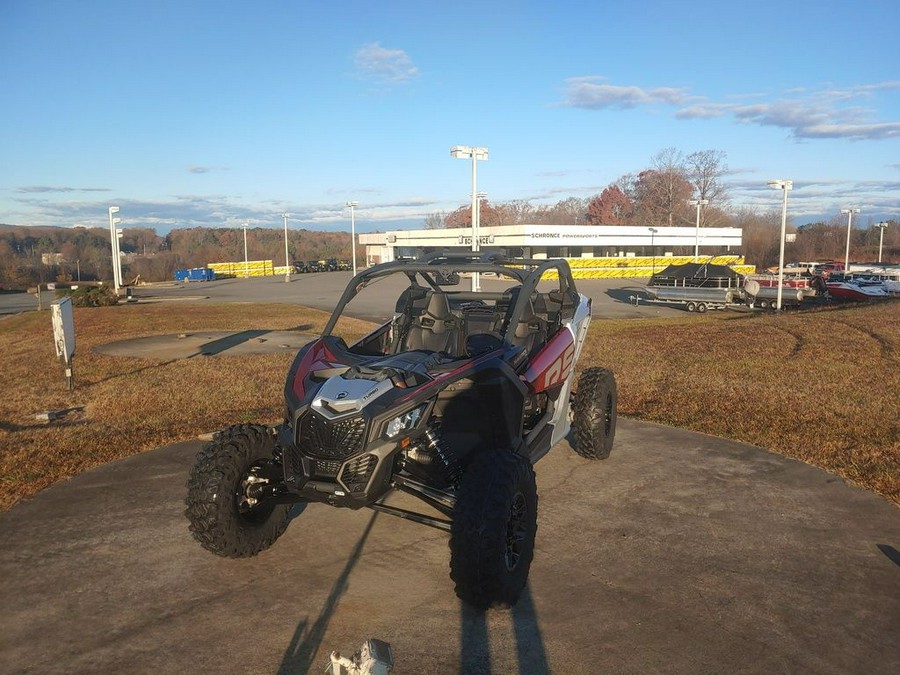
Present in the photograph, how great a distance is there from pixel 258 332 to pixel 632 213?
8774 cm

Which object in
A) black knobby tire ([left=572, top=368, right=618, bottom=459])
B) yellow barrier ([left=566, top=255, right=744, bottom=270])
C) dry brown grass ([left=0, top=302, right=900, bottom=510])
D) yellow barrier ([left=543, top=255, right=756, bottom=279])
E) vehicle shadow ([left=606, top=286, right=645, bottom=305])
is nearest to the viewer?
black knobby tire ([left=572, top=368, right=618, bottom=459])

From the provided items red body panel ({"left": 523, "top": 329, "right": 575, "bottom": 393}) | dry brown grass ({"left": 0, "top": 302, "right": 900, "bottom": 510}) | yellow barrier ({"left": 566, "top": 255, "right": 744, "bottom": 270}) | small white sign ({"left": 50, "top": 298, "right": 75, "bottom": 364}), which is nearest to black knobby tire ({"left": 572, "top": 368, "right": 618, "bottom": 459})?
red body panel ({"left": 523, "top": 329, "right": 575, "bottom": 393})

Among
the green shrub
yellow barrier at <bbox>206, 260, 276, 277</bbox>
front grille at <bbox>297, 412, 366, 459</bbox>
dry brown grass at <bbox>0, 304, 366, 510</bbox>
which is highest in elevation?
front grille at <bbox>297, 412, 366, 459</bbox>

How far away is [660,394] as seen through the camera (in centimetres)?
1032

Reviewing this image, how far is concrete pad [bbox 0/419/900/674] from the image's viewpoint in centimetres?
374

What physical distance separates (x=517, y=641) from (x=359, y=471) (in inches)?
52.1

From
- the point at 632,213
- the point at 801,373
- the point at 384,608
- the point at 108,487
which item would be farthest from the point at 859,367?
the point at 632,213

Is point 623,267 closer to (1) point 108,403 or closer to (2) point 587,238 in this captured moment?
(2) point 587,238

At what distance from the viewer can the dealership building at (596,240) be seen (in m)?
57.5

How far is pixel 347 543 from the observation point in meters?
5.19

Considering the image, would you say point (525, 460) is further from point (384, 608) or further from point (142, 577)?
point (142, 577)

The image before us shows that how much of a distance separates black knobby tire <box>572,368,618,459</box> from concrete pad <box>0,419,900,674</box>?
0.61 meters

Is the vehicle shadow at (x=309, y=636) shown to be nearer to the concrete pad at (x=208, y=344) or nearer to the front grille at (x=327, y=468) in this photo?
the front grille at (x=327, y=468)

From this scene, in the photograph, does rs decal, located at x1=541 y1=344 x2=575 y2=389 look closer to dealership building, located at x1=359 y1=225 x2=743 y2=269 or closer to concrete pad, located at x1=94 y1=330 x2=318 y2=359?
concrete pad, located at x1=94 y1=330 x2=318 y2=359
